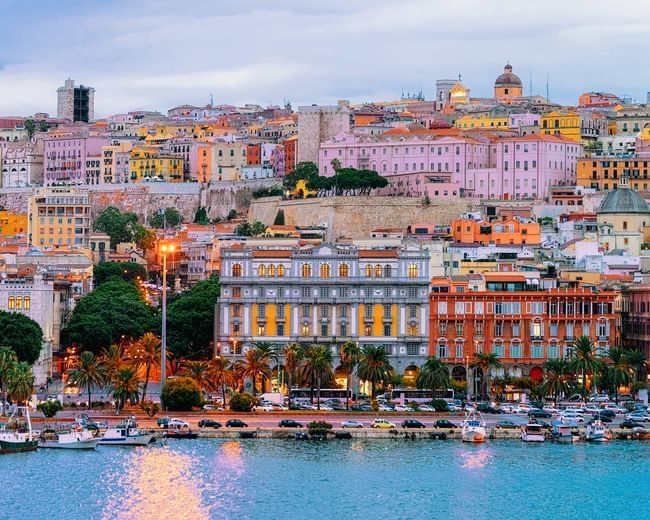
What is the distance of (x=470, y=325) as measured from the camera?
94500 millimetres

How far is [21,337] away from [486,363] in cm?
2128

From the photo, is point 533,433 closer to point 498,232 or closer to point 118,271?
point 498,232

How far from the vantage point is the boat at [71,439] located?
7469 centimetres

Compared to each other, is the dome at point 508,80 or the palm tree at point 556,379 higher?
the dome at point 508,80

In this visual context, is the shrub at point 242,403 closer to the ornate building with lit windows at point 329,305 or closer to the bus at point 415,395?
the bus at point 415,395

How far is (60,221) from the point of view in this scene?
455 ft

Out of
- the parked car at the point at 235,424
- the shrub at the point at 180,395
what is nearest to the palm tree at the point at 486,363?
the shrub at the point at 180,395

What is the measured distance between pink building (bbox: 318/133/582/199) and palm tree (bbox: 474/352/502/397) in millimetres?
46723

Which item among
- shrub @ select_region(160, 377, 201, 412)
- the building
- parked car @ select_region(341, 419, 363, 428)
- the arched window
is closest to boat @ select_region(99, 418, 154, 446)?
shrub @ select_region(160, 377, 201, 412)

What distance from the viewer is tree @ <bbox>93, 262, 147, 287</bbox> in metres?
124

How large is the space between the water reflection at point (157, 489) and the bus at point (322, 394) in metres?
13.9

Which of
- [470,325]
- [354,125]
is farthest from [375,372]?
[354,125]

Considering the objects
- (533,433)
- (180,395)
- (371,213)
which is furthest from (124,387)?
(371,213)

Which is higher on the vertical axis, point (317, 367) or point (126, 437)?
point (317, 367)
